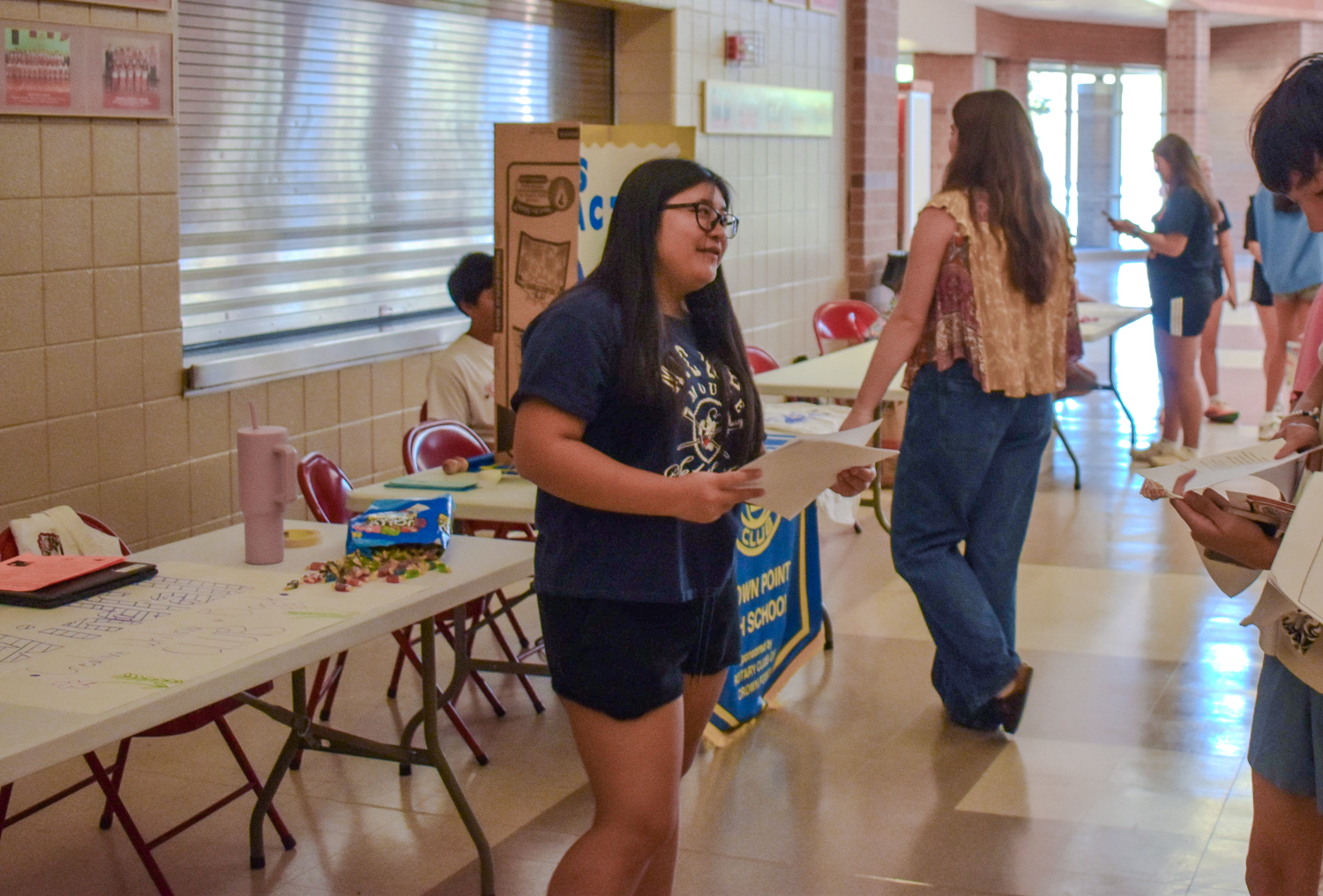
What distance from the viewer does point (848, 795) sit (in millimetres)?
3346

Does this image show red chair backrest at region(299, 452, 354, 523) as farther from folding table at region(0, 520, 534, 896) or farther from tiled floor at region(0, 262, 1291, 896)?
tiled floor at region(0, 262, 1291, 896)

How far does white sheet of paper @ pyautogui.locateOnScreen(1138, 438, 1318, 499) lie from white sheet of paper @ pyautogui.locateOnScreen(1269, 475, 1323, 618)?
141 mm

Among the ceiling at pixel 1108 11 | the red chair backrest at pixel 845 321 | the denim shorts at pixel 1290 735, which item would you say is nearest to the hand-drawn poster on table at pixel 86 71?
the denim shorts at pixel 1290 735

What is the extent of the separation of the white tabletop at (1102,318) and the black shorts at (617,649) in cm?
468

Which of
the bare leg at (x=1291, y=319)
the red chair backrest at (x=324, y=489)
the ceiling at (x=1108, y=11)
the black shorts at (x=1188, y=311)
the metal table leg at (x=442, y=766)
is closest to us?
the metal table leg at (x=442, y=766)

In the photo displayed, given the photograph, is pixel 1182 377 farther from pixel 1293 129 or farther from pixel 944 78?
pixel 944 78

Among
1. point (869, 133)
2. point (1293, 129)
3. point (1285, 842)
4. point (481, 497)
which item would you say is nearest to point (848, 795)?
point (481, 497)

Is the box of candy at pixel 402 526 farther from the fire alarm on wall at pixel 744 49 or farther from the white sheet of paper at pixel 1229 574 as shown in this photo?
the fire alarm on wall at pixel 744 49

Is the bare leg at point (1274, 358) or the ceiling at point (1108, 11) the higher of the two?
the ceiling at point (1108, 11)

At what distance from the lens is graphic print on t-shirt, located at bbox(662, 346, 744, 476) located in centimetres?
205

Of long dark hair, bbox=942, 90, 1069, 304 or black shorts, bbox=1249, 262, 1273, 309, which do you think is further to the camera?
black shorts, bbox=1249, 262, 1273, 309

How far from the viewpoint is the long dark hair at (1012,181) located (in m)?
3.47

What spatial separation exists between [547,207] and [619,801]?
1.97m

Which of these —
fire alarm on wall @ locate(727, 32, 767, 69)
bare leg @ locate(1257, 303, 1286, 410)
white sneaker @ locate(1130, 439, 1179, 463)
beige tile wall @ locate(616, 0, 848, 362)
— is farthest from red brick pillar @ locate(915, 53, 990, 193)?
white sneaker @ locate(1130, 439, 1179, 463)
